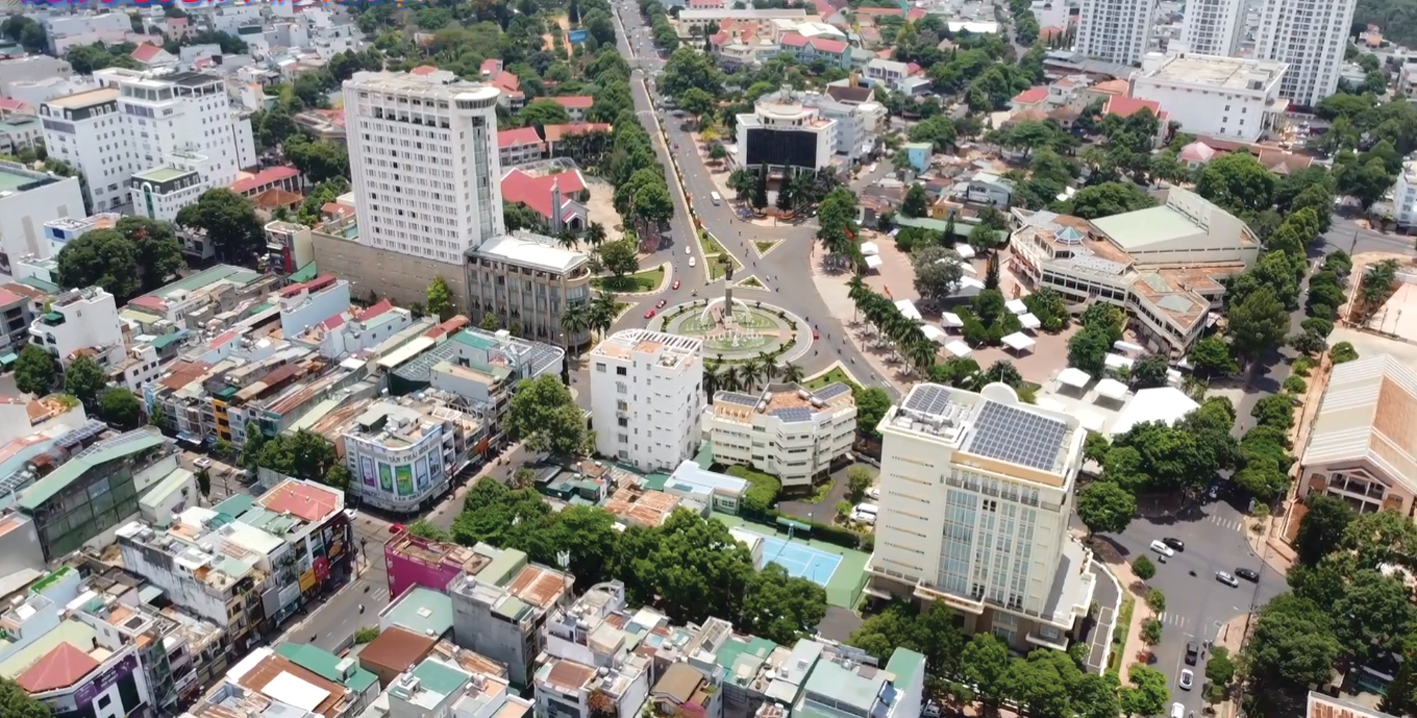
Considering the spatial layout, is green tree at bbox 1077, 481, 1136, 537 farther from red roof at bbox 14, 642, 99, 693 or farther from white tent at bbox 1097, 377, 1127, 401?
red roof at bbox 14, 642, 99, 693

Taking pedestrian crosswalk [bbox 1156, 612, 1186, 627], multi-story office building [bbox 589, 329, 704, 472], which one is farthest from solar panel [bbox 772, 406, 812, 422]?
pedestrian crosswalk [bbox 1156, 612, 1186, 627]

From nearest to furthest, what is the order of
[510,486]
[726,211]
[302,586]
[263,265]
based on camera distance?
[302,586]
[510,486]
[263,265]
[726,211]

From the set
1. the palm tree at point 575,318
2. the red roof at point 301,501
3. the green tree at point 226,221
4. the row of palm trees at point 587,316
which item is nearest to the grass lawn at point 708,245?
the row of palm trees at point 587,316

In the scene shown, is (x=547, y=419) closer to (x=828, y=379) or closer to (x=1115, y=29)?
(x=828, y=379)

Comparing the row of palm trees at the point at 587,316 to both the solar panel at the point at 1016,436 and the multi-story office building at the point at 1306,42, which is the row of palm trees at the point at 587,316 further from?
the multi-story office building at the point at 1306,42

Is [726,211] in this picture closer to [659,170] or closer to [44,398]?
[659,170]

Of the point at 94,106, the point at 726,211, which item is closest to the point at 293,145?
the point at 94,106
